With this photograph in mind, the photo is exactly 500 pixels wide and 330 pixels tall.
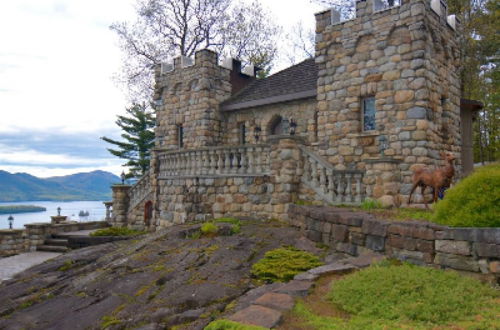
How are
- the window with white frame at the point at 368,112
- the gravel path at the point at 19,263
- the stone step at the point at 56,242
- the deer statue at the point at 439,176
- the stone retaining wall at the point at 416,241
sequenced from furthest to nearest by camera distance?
the stone step at the point at 56,242, the window with white frame at the point at 368,112, the gravel path at the point at 19,263, the deer statue at the point at 439,176, the stone retaining wall at the point at 416,241

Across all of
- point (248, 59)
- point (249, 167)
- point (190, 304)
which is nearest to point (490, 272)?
point (190, 304)

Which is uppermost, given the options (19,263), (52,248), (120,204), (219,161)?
(219,161)

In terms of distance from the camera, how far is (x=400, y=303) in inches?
158

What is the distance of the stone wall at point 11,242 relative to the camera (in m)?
16.3

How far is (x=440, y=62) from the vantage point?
37.9 feet

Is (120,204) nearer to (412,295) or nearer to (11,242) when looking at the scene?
(11,242)

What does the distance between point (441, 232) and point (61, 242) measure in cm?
1457

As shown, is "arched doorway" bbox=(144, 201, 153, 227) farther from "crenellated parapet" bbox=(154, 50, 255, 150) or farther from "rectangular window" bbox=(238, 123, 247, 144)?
"rectangular window" bbox=(238, 123, 247, 144)

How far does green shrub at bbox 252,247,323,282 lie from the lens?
5785 mm

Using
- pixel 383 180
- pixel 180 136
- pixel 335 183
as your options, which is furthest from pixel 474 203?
pixel 180 136

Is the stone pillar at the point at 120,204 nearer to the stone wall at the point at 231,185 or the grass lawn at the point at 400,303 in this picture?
the stone wall at the point at 231,185

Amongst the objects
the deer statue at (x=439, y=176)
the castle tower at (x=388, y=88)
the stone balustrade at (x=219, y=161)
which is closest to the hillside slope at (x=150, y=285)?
the stone balustrade at (x=219, y=161)

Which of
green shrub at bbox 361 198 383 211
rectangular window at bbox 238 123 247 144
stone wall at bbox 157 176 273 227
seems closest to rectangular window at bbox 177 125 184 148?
rectangular window at bbox 238 123 247 144

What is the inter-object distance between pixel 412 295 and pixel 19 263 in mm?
13191
